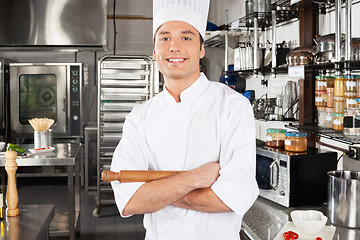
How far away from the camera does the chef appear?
1352mm

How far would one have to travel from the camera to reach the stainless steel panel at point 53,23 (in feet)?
19.2

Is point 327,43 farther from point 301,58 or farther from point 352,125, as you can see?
point 352,125

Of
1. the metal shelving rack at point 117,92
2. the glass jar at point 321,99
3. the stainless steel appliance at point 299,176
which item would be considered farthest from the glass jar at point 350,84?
the metal shelving rack at point 117,92

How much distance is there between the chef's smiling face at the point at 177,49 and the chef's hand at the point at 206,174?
0.95ft

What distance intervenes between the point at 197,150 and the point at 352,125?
1.17 meters

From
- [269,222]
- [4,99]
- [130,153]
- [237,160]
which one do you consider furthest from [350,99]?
[4,99]

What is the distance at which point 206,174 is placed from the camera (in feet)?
4.46

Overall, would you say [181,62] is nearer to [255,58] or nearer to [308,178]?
[308,178]

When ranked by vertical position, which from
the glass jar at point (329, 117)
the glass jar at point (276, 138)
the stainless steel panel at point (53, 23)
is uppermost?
the stainless steel panel at point (53, 23)

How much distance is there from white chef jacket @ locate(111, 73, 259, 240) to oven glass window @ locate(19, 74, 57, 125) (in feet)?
16.0

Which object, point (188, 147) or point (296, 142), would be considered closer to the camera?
point (188, 147)

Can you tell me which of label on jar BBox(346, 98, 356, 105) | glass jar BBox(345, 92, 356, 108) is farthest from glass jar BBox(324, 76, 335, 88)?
label on jar BBox(346, 98, 356, 105)

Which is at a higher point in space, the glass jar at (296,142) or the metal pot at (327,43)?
the metal pot at (327,43)

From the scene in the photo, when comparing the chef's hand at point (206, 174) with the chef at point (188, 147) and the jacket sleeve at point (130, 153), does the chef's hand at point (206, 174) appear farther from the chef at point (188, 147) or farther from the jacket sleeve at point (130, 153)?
the jacket sleeve at point (130, 153)
